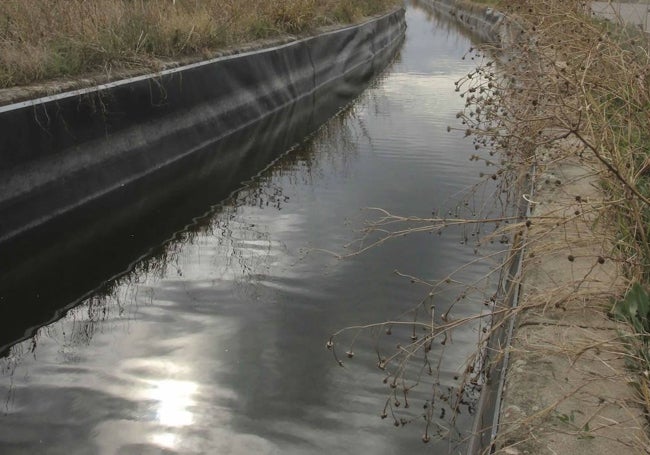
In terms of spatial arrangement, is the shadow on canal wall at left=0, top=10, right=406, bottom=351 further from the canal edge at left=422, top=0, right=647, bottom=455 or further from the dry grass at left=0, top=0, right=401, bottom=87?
the canal edge at left=422, top=0, right=647, bottom=455

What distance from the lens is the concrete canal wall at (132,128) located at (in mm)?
5887

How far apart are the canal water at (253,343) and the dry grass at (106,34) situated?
2114 millimetres

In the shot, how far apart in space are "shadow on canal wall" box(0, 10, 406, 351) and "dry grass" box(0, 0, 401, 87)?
0.43 m

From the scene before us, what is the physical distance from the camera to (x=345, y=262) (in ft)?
17.8

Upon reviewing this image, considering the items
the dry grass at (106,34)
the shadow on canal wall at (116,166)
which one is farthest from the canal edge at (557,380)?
the dry grass at (106,34)

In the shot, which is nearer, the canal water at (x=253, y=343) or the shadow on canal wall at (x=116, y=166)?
the canal water at (x=253, y=343)

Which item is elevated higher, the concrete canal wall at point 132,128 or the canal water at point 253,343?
the concrete canal wall at point 132,128

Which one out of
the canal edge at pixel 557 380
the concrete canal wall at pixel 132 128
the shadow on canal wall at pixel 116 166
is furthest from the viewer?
the concrete canal wall at pixel 132 128

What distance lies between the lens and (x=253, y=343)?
423cm

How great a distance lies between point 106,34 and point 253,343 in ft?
17.2

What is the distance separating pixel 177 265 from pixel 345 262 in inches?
50.1

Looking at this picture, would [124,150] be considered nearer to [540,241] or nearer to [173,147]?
[173,147]

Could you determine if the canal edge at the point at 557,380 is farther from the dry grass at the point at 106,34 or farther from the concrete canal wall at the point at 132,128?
the dry grass at the point at 106,34

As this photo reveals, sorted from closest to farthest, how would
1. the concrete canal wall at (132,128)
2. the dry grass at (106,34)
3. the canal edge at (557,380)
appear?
the canal edge at (557,380), the concrete canal wall at (132,128), the dry grass at (106,34)
